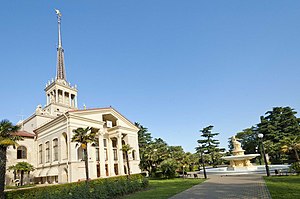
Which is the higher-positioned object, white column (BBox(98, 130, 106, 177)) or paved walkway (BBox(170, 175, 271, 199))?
white column (BBox(98, 130, 106, 177))

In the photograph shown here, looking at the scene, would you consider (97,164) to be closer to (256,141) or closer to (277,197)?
(277,197)

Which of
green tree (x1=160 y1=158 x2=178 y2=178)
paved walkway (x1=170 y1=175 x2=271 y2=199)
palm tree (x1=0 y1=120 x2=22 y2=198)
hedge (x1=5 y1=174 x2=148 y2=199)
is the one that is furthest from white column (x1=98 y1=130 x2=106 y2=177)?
paved walkway (x1=170 y1=175 x2=271 y2=199)

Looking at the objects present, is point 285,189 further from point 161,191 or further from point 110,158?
point 110,158

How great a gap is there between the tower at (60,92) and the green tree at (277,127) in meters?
48.6

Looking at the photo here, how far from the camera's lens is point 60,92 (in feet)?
178

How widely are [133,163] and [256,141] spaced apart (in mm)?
38528

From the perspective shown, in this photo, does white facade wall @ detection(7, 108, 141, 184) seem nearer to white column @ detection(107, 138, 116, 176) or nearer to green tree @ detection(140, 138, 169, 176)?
white column @ detection(107, 138, 116, 176)

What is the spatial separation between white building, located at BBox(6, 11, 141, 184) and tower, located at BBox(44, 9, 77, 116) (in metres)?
8.40

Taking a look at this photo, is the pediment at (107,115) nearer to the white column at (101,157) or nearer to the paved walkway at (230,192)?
the white column at (101,157)

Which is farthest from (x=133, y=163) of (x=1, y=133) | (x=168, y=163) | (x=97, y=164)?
(x=1, y=133)

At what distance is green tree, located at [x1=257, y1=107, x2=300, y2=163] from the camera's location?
50.0 m

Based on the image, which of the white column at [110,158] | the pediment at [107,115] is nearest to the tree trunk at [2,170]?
the pediment at [107,115]

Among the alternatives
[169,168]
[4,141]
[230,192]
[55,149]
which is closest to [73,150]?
[55,149]

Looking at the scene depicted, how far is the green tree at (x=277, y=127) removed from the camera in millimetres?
49969
